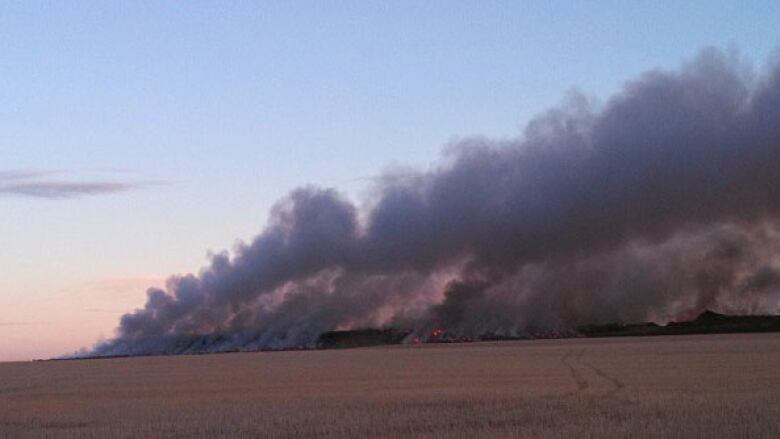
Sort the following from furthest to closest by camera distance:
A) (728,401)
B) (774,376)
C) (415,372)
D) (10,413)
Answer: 1. (415,372)
2. (774,376)
3. (10,413)
4. (728,401)

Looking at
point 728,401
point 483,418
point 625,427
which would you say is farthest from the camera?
point 728,401

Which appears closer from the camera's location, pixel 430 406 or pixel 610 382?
pixel 430 406

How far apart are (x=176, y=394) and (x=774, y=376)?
1206 inches

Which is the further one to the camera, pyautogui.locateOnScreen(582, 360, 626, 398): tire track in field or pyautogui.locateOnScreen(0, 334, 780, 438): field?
pyautogui.locateOnScreen(582, 360, 626, 398): tire track in field

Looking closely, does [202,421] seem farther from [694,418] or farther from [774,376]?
[774,376]

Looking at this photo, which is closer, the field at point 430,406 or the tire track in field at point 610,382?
the field at point 430,406

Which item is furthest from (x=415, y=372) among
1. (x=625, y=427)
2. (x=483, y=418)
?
(x=625, y=427)

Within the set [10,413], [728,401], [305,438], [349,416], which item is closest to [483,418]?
[349,416]

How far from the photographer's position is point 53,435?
107ft

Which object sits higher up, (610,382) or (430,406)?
(610,382)

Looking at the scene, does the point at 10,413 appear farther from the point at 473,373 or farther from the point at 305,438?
the point at 473,373

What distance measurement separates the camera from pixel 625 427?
29.3 meters

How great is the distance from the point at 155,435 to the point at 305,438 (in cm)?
504

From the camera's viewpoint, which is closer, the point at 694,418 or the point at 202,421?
the point at 694,418
